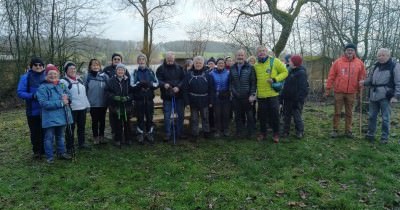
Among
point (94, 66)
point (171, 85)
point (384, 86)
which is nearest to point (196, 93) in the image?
point (171, 85)

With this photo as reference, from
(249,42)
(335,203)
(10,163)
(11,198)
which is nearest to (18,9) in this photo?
(249,42)

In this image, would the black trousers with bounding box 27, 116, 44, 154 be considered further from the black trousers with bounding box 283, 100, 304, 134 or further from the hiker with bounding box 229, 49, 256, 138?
the black trousers with bounding box 283, 100, 304, 134

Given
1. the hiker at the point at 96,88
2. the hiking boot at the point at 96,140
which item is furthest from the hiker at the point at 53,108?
the hiking boot at the point at 96,140

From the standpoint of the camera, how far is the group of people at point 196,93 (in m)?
6.69

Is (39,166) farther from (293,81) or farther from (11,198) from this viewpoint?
(293,81)

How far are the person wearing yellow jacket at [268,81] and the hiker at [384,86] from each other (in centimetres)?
202

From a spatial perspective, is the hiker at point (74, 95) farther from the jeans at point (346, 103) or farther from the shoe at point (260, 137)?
the jeans at point (346, 103)

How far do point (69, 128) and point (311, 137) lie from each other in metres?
5.64

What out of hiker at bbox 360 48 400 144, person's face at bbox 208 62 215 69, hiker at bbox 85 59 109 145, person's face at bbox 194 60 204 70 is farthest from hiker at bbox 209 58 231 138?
hiker at bbox 360 48 400 144

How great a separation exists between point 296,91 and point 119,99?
13.4 ft

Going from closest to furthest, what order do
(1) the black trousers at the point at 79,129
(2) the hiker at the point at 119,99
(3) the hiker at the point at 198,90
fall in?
(1) the black trousers at the point at 79,129 < (2) the hiker at the point at 119,99 < (3) the hiker at the point at 198,90

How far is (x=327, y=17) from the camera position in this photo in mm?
13094

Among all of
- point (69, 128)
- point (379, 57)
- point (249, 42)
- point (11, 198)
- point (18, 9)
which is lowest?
point (11, 198)

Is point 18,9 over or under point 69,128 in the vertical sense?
over
